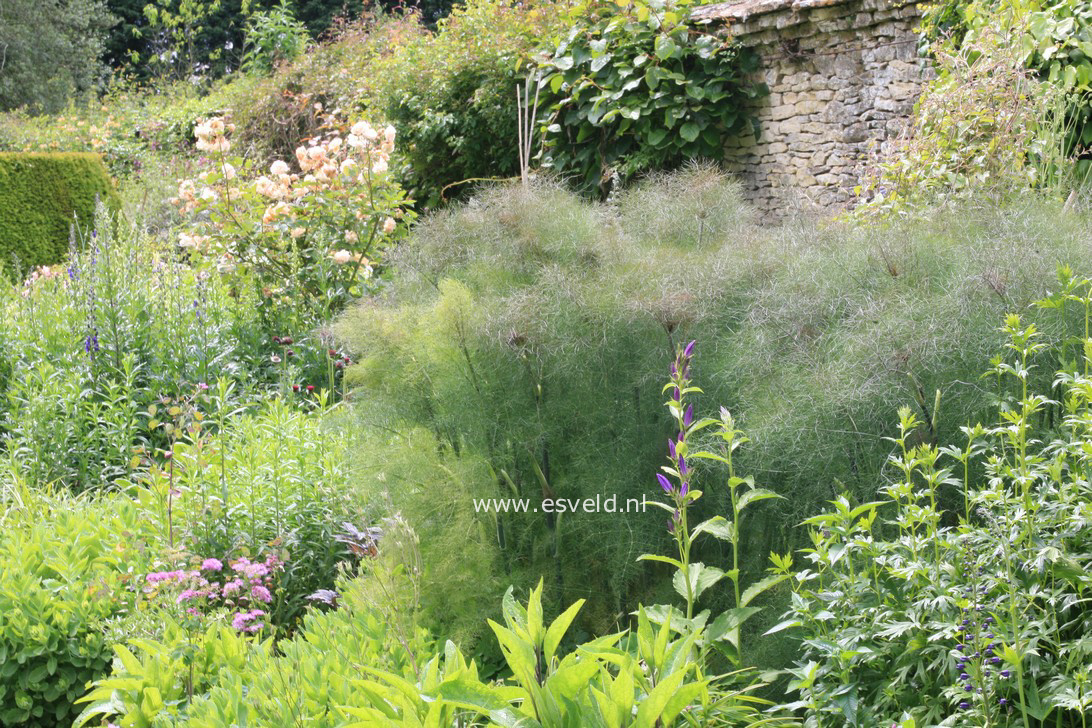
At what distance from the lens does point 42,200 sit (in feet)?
38.9

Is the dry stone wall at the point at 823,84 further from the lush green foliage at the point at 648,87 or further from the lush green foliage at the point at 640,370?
the lush green foliage at the point at 640,370

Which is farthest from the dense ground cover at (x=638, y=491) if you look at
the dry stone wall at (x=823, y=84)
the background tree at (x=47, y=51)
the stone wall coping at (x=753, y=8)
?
the background tree at (x=47, y=51)

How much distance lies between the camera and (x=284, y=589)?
3057mm

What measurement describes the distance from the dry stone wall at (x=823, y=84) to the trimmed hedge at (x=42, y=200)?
25.8 feet

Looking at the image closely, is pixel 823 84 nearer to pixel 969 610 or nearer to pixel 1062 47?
pixel 1062 47

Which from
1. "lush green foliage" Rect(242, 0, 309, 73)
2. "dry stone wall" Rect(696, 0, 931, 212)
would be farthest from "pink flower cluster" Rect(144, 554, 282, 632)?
"lush green foliage" Rect(242, 0, 309, 73)

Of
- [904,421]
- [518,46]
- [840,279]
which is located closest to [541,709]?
[904,421]

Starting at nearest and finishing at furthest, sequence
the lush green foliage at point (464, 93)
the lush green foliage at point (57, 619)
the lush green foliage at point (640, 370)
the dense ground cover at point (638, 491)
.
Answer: the dense ground cover at point (638, 491)
the lush green foliage at point (640, 370)
the lush green foliage at point (57, 619)
the lush green foliage at point (464, 93)

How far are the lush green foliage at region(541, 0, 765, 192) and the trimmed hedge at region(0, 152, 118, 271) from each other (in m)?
6.57

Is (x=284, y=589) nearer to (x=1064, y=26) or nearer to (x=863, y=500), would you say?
(x=863, y=500)

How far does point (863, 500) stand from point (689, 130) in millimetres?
5503

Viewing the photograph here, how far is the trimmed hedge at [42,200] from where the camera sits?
37.2 ft

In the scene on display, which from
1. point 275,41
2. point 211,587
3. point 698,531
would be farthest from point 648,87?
point 275,41

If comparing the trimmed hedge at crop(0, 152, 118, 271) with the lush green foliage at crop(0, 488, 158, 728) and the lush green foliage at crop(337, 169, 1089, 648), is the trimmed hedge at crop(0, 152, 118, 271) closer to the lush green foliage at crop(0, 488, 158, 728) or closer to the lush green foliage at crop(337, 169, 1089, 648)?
the lush green foliage at crop(0, 488, 158, 728)
